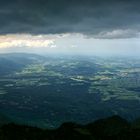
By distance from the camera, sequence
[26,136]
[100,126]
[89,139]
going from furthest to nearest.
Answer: [100,126], [26,136], [89,139]

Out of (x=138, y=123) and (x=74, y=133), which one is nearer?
(x=74, y=133)

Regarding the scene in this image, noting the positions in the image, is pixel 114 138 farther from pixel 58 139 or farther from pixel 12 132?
pixel 12 132

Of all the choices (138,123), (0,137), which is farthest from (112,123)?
(0,137)

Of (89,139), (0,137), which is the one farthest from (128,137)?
(0,137)

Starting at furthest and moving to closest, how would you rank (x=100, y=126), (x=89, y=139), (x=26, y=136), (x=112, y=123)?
(x=112, y=123) → (x=100, y=126) → (x=26, y=136) → (x=89, y=139)

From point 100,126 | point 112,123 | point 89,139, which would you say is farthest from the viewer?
point 112,123

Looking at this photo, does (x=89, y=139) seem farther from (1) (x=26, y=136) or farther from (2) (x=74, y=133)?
(1) (x=26, y=136)

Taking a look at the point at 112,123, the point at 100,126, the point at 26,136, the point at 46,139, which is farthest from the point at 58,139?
the point at 112,123

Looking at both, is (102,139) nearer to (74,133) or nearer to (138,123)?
(74,133)

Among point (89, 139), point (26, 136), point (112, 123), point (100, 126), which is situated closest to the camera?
point (89, 139)

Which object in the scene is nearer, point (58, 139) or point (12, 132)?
point (58, 139)
